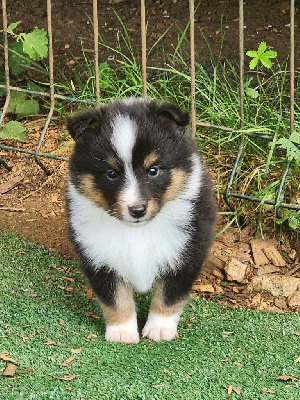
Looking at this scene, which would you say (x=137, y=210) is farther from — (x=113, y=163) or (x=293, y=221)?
(x=293, y=221)

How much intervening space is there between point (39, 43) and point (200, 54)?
1.81 meters

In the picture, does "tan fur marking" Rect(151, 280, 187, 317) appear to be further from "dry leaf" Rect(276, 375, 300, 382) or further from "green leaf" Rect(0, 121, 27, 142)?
"green leaf" Rect(0, 121, 27, 142)

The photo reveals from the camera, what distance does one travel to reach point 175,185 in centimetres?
414

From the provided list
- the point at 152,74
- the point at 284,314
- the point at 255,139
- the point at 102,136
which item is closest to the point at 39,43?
the point at 152,74

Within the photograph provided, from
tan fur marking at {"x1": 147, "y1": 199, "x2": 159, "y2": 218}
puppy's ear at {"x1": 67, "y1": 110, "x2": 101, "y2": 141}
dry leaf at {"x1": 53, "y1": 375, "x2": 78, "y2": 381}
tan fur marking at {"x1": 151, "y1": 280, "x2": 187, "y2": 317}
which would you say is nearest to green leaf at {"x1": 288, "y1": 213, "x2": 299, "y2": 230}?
tan fur marking at {"x1": 151, "y1": 280, "x2": 187, "y2": 317}

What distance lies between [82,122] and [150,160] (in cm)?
40

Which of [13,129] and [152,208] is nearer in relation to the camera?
[152,208]

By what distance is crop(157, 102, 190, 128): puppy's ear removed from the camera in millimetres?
4090

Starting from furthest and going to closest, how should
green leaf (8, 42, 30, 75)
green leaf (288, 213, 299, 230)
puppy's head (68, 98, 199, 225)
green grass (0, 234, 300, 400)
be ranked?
green leaf (8, 42, 30, 75)
green leaf (288, 213, 299, 230)
puppy's head (68, 98, 199, 225)
green grass (0, 234, 300, 400)

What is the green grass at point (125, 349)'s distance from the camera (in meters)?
3.81

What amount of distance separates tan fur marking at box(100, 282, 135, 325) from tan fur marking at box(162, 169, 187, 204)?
2.07 feet

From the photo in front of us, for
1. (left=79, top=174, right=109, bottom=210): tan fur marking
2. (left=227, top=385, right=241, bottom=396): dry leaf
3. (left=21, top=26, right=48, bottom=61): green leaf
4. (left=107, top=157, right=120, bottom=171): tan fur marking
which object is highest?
(left=107, top=157, right=120, bottom=171): tan fur marking

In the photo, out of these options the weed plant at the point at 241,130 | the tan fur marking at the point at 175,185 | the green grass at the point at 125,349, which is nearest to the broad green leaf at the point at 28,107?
the weed plant at the point at 241,130

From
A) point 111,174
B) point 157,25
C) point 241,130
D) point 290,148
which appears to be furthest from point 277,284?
point 157,25
